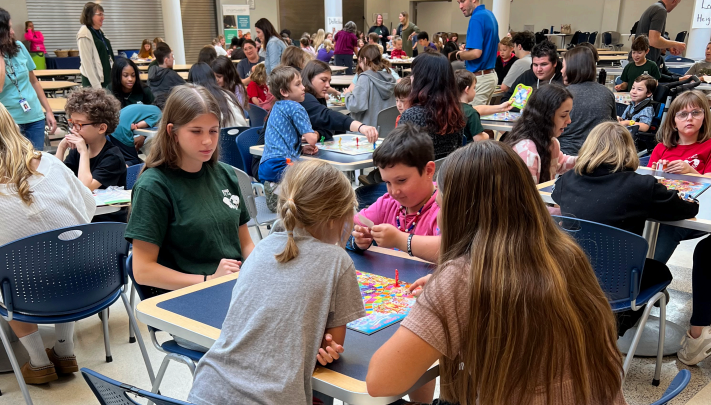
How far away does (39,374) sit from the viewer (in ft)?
8.63

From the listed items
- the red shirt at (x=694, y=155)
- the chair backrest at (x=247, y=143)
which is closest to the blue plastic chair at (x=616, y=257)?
the red shirt at (x=694, y=155)

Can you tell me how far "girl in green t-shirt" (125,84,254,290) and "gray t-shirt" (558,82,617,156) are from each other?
109 inches

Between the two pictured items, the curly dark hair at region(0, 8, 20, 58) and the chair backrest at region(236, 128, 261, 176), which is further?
the curly dark hair at region(0, 8, 20, 58)

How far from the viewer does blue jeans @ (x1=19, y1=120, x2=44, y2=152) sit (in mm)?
→ 4887

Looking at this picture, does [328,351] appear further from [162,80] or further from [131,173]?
[162,80]

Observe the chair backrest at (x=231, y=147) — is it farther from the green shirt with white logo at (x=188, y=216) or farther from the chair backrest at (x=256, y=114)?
the green shirt with white logo at (x=188, y=216)

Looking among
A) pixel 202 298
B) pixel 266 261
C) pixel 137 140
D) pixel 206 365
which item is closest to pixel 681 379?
pixel 266 261

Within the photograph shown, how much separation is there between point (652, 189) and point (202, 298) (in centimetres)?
185

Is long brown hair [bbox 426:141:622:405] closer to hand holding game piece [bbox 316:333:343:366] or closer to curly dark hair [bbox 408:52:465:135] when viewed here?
hand holding game piece [bbox 316:333:343:366]

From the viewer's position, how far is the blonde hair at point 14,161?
2.34 m

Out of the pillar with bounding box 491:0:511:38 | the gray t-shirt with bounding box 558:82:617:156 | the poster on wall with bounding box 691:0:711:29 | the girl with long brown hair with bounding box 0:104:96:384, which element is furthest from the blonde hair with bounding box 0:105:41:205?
the pillar with bounding box 491:0:511:38

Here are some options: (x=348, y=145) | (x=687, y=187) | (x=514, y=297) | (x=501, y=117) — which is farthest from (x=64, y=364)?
(x=501, y=117)

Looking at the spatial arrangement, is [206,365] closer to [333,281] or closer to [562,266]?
[333,281]

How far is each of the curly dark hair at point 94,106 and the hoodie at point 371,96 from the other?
2625mm
